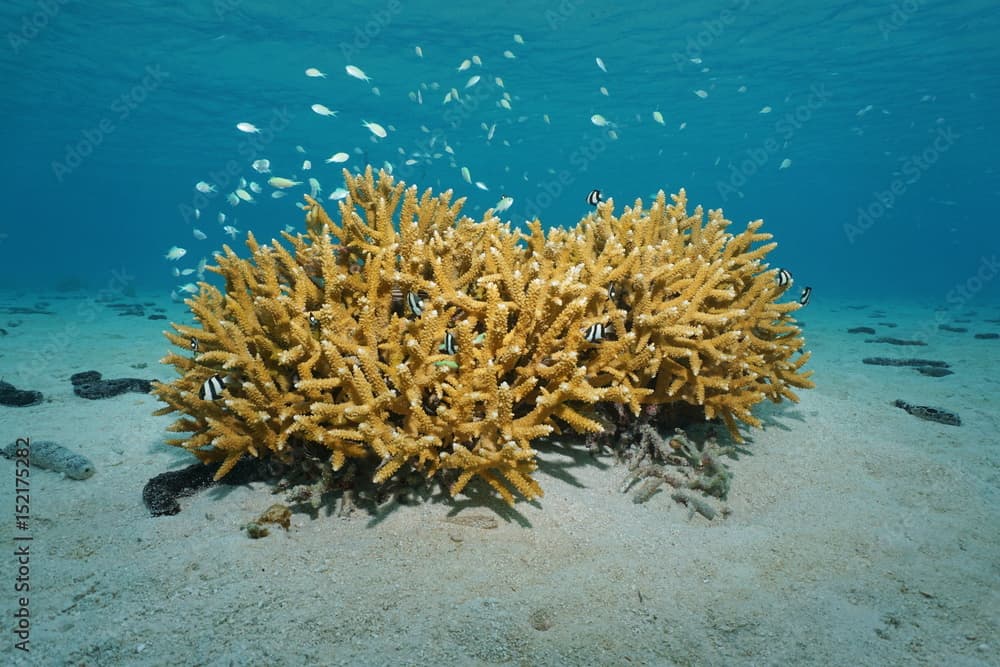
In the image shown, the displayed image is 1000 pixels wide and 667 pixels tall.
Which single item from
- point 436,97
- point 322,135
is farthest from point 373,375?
point 322,135

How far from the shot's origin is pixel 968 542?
144 inches

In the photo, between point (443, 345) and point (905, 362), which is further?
point (905, 362)

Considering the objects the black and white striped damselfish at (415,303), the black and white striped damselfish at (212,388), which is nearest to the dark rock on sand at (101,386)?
the black and white striped damselfish at (212,388)

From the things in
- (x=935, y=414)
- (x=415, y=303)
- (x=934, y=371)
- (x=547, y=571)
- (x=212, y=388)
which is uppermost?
(x=415, y=303)

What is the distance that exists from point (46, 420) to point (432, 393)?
17.4ft

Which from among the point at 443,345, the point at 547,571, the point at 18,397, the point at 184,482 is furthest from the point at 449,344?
the point at 18,397

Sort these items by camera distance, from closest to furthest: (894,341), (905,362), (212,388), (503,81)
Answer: (212,388)
(905,362)
(894,341)
(503,81)

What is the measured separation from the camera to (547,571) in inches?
127

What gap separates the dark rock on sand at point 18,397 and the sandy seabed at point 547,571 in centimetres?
207

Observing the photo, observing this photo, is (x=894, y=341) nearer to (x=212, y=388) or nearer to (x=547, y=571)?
(x=547, y=571)

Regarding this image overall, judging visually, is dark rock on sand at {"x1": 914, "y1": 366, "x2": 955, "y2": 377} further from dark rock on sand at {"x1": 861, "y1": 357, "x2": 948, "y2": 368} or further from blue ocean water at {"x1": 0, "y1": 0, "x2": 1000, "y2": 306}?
blue ocean water at {"x1": 0, "y1": 0, "x2": 1000, "y2": 306}

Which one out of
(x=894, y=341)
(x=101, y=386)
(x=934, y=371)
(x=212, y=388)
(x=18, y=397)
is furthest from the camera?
(x=894, y=341)

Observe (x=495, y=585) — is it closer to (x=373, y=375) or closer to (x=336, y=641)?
(x=336, y=641)

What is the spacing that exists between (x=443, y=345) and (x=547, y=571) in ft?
5.68
